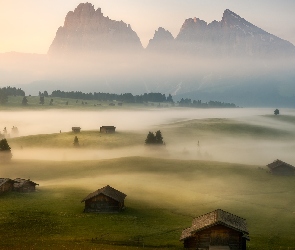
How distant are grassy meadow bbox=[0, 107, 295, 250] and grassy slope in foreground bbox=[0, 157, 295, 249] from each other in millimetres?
157

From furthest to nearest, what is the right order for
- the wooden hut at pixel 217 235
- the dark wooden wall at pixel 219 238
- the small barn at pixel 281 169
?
the small barn at pixel 281 169
the dark wooden wall at pixel 219 238
the wooden hut at pixel 217 235

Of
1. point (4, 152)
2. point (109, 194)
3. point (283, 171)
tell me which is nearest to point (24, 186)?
point (109, 194)

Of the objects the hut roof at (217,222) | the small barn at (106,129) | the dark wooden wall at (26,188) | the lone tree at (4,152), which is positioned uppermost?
the small barn at (106,129)

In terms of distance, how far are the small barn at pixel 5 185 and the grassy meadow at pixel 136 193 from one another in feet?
7.76

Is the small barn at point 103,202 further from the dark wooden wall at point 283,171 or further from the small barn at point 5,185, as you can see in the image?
the dark wooden wall at point 283,171

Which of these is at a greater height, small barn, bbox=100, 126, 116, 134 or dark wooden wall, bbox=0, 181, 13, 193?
small barn, bbox=100, 126, 116, 134

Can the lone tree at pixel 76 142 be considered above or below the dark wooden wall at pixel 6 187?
above

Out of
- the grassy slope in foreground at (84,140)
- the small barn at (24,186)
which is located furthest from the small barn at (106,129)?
the small barn at (24,186)

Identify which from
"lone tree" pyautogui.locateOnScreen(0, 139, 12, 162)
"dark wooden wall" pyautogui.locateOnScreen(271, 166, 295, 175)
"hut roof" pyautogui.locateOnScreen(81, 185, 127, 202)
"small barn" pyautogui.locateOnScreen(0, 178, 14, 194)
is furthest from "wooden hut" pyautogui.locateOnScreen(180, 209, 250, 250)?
"lone tree" pyautogui.locateOnScreen(0, 139, 12, 162)

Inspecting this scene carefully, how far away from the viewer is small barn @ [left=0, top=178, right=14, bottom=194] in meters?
86.1

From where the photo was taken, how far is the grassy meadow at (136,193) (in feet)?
193

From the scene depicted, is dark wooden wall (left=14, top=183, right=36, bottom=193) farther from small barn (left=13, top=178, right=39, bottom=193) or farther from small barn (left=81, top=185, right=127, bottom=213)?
small barn (left=81, top=185, right=127, bottom=213)

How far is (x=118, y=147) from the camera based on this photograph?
491ft

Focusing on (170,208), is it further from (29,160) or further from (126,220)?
(29,160)
